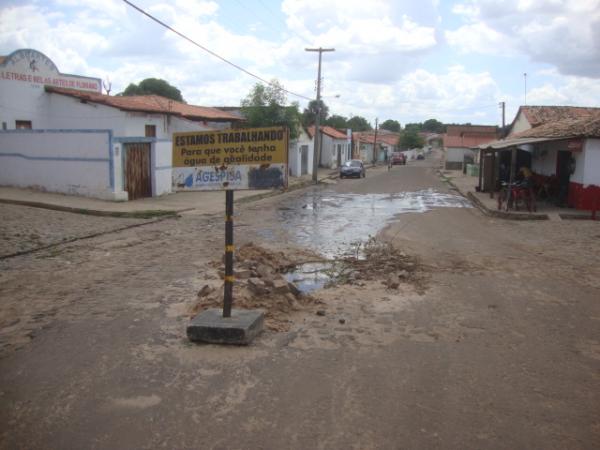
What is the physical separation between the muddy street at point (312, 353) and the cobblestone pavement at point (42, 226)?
972 mm

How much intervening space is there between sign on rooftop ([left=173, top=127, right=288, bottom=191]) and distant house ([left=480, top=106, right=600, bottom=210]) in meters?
14.0

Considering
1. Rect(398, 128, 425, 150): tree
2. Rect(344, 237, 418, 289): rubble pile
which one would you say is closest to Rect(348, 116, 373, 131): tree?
Rect(398, 128, 425, 150): tree

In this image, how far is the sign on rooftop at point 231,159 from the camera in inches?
220

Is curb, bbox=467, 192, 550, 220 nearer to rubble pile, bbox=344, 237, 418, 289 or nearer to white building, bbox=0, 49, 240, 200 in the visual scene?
rubble pile, bbox=344, 237, 418, 289

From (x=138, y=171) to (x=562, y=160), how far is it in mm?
16450

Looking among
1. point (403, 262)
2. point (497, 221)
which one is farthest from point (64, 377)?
point (497, 221)

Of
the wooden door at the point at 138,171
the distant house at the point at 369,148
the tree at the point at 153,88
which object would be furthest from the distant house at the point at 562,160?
the tree at the point at 153,88

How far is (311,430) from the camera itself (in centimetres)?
387

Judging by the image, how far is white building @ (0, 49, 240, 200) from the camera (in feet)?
59.8

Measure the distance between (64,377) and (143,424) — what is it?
4.12ft

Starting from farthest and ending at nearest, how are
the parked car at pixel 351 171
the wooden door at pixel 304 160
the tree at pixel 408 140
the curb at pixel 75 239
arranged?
the tree at pixel 408 140 < the wooden door at pixel 304 160 < the parked car at pixel 351 171 < the curb at pixel 75 239

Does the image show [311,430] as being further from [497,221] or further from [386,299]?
[497,221]

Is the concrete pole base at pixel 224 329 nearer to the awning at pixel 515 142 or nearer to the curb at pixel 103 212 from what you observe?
the curb at pixel 103 212

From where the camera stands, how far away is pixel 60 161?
61.4 ft
